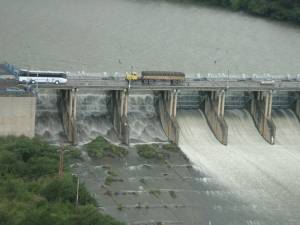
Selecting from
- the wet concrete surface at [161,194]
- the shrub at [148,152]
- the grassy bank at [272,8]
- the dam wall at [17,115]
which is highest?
the grassy bank at [272,8]

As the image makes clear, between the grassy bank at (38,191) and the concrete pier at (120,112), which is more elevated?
the concrete pier at (120,112)

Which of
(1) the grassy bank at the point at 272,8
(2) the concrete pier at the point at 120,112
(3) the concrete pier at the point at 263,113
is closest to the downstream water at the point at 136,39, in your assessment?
(1) the grassy bank at the point at 272,8

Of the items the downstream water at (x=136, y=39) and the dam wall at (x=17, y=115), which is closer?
the dam wall at (x=17, y=115)

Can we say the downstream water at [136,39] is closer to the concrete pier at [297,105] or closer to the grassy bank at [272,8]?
the grassy bank at [272,8]

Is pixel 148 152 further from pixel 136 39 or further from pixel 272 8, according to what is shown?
pixel 272 8

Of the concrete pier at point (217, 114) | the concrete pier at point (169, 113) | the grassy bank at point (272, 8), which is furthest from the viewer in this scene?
the grassy bank at point (272, 8)

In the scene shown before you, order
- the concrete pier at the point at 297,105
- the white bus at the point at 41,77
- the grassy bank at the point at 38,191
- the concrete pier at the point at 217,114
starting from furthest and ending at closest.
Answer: the concrete pier at the point at 297,105 → the concrete pier at the point at 217,114 → the white bus at the point at 41,77 → the grassy bank at the point at 38,191

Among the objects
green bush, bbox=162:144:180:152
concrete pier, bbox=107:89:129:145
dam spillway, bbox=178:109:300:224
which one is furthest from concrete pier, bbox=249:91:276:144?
concrete pier, bbox=107:89:129:145
